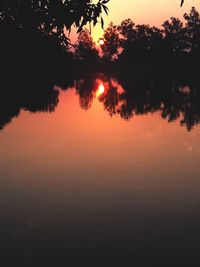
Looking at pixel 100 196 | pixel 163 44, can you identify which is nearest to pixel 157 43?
pixel 163 44

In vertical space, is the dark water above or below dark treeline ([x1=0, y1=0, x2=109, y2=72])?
below

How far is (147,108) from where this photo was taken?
1592 inches

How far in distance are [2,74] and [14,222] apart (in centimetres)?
802

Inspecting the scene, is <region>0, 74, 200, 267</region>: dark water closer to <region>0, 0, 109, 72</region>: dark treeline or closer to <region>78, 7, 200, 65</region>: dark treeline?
<region>0, 0, 109, 72</region>: dark treeline

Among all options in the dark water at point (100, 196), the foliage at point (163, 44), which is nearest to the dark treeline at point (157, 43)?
the foliage at point (163, 44)

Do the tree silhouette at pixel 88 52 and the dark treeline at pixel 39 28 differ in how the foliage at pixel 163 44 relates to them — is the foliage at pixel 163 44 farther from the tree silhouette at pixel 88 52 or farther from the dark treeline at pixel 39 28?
the dark treeline at pixel 39 28

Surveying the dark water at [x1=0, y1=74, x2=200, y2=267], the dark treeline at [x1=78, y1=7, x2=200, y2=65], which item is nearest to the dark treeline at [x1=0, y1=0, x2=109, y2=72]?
the dark water at [x1=0, y1=74, x2=200, y2=267]

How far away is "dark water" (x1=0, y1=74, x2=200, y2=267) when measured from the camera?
9711mm

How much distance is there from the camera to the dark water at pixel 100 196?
971 centimetres

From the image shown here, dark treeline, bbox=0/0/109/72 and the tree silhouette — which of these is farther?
the tree silhouette

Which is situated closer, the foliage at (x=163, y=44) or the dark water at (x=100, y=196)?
the dark water at (x=100, y=196)

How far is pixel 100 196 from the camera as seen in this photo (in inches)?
526

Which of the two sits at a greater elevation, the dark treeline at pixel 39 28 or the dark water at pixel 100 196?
the dark treeline at pixel 39 28

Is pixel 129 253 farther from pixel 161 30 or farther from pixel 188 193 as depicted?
pixel 161 30
